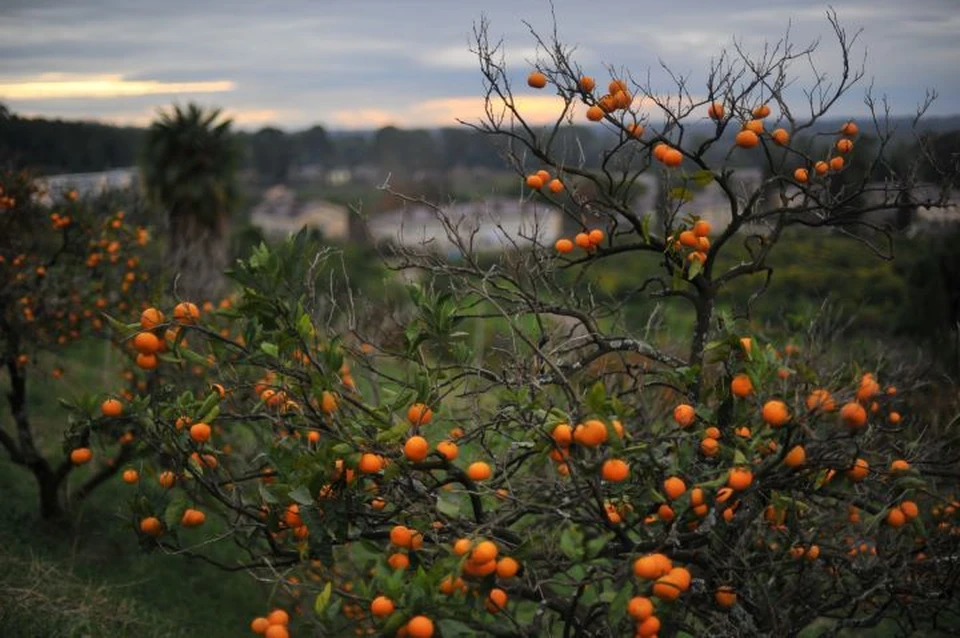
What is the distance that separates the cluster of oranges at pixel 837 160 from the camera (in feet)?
13.4

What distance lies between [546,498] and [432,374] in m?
0.77

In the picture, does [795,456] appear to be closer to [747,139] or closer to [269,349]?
[747,139]

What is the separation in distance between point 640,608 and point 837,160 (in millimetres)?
2719

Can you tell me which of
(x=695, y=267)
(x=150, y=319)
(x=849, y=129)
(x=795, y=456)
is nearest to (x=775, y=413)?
(x=795, y=456)

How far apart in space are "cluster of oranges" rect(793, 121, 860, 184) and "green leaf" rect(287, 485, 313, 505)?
290cm

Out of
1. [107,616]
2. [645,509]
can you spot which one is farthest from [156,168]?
[645,509]

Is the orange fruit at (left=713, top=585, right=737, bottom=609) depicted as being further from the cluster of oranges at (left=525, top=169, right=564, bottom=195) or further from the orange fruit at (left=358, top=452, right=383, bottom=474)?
the cluster of oranges at (left=525, top=169, right=564, bottom=195)

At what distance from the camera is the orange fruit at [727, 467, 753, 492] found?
2684 millimetres

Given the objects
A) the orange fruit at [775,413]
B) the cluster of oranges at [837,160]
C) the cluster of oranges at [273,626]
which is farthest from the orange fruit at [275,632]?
the cluster of oranges at [837,160]

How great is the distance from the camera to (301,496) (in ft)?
9.71

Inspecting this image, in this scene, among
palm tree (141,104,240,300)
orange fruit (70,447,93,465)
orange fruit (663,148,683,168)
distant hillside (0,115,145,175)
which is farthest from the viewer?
palm tree (141,104,240,300)

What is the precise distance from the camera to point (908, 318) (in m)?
13.2

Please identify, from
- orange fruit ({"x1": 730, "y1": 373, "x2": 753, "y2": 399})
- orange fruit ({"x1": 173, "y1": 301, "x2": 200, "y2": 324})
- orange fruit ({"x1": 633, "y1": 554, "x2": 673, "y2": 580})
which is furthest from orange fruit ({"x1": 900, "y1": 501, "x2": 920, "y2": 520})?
orange fruit ({"x1": 173, "y1": 301, "x2": 200, "y2": 324})

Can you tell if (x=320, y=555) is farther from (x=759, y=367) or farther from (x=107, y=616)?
(x=107, y=616)
